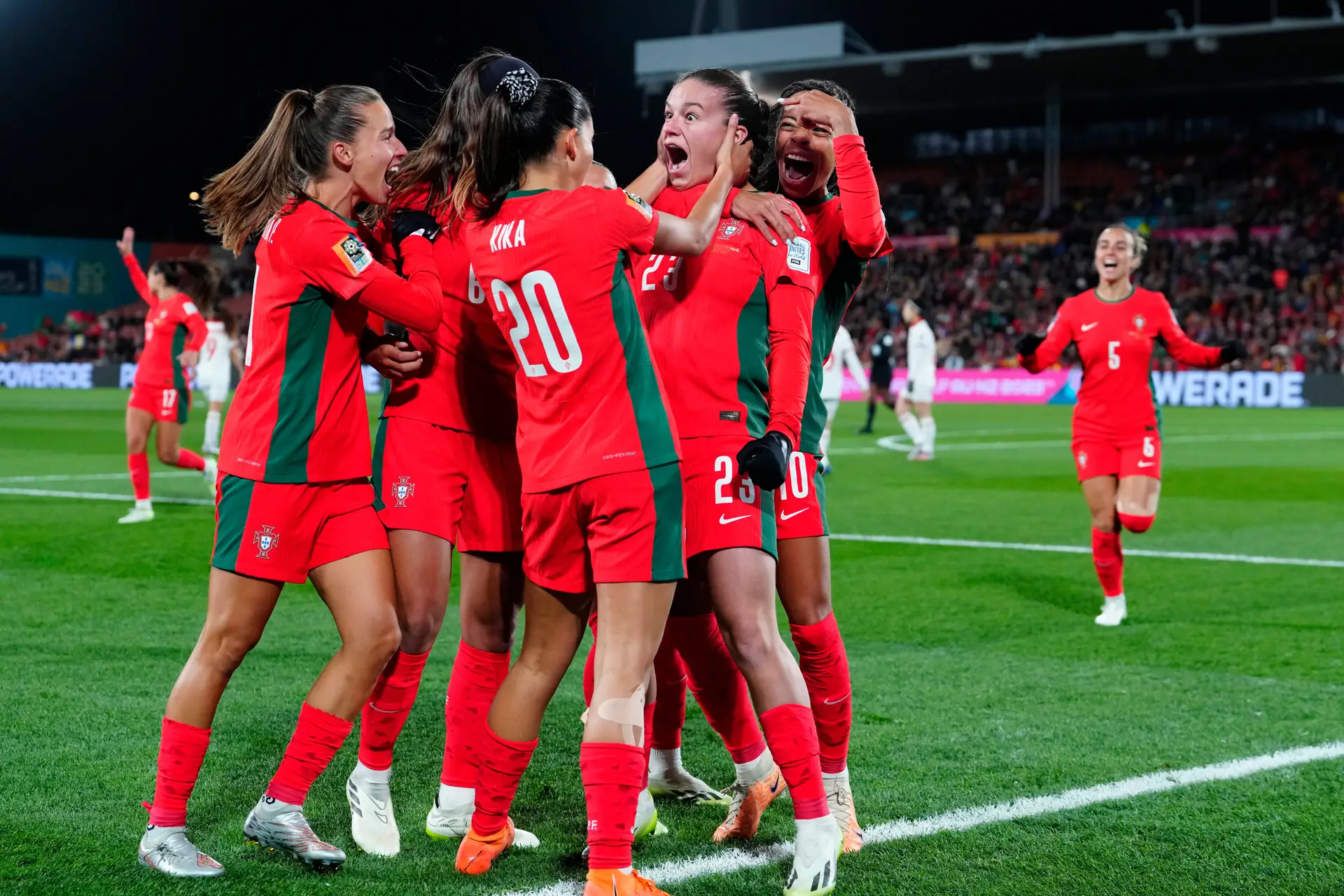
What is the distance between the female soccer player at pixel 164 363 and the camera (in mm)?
10953

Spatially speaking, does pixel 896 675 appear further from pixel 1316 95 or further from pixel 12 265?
pixel 12 265

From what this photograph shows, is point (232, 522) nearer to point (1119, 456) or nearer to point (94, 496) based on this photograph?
point (1119, 456)

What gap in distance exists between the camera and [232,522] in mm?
3576

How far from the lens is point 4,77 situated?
136ft

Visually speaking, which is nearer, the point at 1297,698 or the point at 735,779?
the point at 735,779

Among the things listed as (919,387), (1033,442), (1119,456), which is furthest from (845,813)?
(1033,442)

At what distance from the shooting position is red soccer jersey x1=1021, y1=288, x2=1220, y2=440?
7836 mm

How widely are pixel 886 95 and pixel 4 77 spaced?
26.8 m

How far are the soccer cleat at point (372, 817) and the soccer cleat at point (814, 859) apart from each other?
111cm

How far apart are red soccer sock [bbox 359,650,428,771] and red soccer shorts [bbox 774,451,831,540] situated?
3.56ft

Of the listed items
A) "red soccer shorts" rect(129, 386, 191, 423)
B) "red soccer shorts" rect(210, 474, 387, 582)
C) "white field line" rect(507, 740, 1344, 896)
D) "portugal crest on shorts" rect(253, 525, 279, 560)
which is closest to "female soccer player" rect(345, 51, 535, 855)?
"red soccer shorts" rect(210, 474, 387, 582)

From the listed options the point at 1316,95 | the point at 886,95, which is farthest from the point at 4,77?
the point at 1316,95

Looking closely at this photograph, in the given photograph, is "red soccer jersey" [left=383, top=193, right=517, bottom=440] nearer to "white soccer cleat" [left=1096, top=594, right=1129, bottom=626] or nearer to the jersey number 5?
the jersey number 5

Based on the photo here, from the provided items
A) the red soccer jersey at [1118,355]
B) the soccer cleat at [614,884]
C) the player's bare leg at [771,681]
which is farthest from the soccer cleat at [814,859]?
the red soccer jersey at [1118,355]
